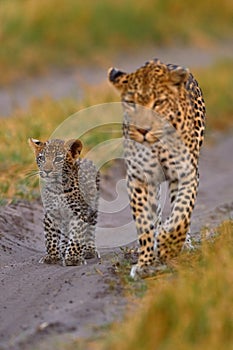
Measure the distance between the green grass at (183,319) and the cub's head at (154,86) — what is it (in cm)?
117

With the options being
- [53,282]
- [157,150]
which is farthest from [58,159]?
[157,150]

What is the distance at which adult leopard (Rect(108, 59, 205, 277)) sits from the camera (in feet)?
20.9

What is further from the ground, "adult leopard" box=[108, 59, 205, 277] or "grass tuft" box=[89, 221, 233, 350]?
"adult leopard" box=[108, 59, 205, 277]

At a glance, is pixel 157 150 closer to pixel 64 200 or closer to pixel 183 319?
pixel 64 200

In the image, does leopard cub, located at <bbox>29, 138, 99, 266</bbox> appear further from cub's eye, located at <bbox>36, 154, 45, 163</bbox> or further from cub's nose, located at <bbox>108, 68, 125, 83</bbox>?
cub's nose, located at <bbox>108, 68, 125, 83</bbox>

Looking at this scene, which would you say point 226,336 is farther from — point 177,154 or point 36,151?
point 36,151

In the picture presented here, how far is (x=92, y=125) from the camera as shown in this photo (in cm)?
1196

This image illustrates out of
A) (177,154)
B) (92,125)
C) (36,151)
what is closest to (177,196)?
(177,154)

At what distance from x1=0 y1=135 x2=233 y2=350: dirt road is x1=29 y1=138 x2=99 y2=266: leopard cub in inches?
7.0

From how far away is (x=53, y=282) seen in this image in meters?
6.86

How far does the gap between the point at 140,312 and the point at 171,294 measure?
0.77 feet

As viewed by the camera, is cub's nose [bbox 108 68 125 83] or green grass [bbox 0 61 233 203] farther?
green grass [bbox 0 61 233 203]

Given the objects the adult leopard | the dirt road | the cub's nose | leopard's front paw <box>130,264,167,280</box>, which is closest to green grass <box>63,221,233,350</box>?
the dirt road

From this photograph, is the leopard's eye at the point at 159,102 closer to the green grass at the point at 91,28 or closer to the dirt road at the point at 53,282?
the dirt road at the point at 53,282
